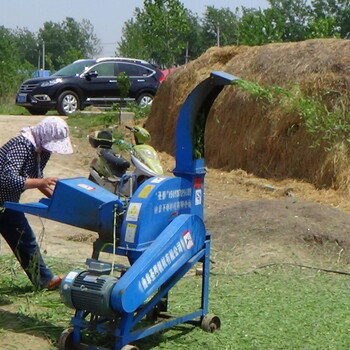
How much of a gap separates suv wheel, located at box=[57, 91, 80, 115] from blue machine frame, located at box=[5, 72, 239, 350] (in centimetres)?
1813

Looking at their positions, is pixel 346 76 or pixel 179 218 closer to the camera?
pixel 179 218

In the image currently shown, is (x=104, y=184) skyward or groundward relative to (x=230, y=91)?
groundward

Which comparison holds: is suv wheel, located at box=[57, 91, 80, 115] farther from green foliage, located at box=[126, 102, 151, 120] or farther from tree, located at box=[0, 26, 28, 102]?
tree, located at box=[0, 26, 28, 102]

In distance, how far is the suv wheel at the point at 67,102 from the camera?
2362 cm

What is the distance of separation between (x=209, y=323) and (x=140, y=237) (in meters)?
1.02

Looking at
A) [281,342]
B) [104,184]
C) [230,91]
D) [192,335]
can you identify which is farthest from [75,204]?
[230,91]

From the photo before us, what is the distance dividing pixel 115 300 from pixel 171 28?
31.2 metres

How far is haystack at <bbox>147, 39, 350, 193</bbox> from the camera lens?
12859 mm

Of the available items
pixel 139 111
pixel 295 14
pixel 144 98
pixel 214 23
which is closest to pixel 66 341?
pixel 139 111

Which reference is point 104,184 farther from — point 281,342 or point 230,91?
point 230,91

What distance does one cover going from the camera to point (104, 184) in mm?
9391

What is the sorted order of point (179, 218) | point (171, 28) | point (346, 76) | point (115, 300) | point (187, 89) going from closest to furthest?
point (115, 300) < point (179, 218) < point (346, 76) < point (187, 89) < point (171, 28)

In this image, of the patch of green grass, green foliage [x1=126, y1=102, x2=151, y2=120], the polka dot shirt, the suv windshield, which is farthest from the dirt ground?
the suv windshield

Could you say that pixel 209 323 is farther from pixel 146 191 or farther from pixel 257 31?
pixel 257 31
